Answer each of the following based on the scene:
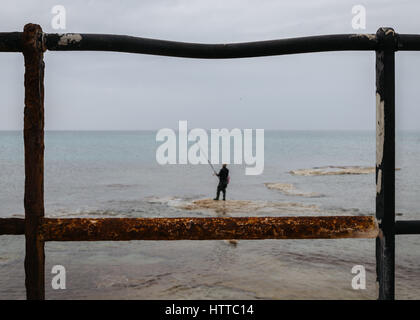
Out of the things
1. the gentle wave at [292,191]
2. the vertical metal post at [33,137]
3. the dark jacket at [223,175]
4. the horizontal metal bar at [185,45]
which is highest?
the horizontal metal bar at [185,45]

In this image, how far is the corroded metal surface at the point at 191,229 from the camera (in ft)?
4.80

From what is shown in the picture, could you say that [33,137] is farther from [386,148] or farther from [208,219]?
[386,148]

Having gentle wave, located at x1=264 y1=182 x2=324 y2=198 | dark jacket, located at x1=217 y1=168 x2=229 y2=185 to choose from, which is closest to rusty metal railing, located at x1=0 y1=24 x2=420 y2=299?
dark jacket, located at x1=217 y1=168 x2=229 y2=185

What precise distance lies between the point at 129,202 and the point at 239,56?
25.3 m

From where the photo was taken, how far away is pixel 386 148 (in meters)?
1.42

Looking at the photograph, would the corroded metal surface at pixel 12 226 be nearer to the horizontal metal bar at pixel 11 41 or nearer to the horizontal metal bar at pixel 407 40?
the horizontal metal bar at pixel 11 41

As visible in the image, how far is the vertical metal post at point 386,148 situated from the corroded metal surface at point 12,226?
4.16 ft

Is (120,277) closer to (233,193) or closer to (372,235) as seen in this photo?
(372,235)

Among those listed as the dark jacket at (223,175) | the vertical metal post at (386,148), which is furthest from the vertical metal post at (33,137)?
the dark jacket at (223,175)

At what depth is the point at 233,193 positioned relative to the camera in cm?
3059

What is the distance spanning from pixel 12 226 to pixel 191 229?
2.09 ft

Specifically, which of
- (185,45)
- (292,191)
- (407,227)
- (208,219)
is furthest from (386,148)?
(292,191)

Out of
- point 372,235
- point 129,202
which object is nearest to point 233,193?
point 129,202
